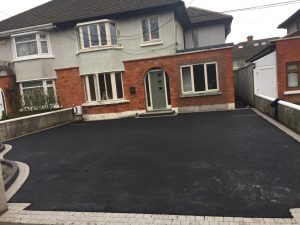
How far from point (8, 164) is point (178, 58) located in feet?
35.0

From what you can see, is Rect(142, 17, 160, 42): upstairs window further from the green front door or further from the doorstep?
the doorstep

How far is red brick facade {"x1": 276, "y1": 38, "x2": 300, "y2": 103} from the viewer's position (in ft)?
53.9

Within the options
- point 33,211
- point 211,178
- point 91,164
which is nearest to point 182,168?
point 211,178

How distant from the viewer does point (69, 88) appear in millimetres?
17375

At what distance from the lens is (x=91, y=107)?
667 inches

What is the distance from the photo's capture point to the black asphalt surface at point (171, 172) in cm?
467

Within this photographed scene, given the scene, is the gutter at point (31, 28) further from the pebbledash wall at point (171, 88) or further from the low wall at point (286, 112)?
the low wall at point (286, 112)

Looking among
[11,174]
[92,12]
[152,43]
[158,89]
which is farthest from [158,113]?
[11,174]

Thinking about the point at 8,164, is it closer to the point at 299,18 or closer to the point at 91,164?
the point at 91,164

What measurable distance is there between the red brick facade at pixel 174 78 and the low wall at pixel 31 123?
1.47 metres

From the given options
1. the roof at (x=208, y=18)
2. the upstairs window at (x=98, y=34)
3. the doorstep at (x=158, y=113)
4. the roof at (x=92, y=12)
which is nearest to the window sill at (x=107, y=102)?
the doorstep at (x=158, y=113)

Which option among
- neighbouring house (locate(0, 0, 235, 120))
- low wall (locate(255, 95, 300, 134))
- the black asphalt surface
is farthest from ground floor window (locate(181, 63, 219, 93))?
the black asphalt surface

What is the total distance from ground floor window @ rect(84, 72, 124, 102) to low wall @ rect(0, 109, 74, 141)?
2.01 metres

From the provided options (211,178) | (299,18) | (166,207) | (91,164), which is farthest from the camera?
(299,18)
